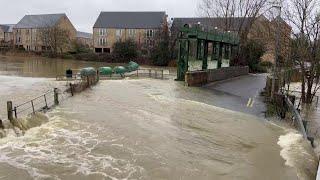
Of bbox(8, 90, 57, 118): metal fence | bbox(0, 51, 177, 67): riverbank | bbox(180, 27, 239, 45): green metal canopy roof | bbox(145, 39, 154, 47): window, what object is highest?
bbox(145, 39, 154, 47): window

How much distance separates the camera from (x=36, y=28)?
333 ft

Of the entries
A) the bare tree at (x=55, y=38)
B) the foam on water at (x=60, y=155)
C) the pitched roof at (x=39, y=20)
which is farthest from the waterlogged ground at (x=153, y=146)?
the pitched roof at (x=39, y=20)

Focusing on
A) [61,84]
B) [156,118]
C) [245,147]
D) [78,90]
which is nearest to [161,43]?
[61,84]

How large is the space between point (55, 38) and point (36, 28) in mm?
14692

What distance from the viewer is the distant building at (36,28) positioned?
9844cm

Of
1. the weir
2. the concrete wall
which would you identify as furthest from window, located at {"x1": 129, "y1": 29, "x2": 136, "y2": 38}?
the weir

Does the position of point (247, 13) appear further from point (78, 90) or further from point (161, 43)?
point (78, 90)

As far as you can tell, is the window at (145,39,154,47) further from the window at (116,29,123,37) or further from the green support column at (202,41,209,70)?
the green support column at (202,41,209,70)

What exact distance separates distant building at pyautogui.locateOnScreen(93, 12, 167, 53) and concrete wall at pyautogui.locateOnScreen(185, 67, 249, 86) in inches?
1610

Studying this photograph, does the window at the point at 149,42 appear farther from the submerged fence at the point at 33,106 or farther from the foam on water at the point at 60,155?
the foam on water at the point at 60,155

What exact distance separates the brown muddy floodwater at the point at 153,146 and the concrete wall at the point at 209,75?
28.8 ft

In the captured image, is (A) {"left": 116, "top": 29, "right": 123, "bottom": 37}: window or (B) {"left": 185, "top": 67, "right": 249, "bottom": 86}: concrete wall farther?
(A) {"left": 116, "top": 29, "right": 123, "bottom": 37}: window

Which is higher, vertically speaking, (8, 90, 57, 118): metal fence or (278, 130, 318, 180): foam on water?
(8, 90, 57, 118): metal fence

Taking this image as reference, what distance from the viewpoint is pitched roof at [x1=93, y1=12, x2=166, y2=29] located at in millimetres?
88812
